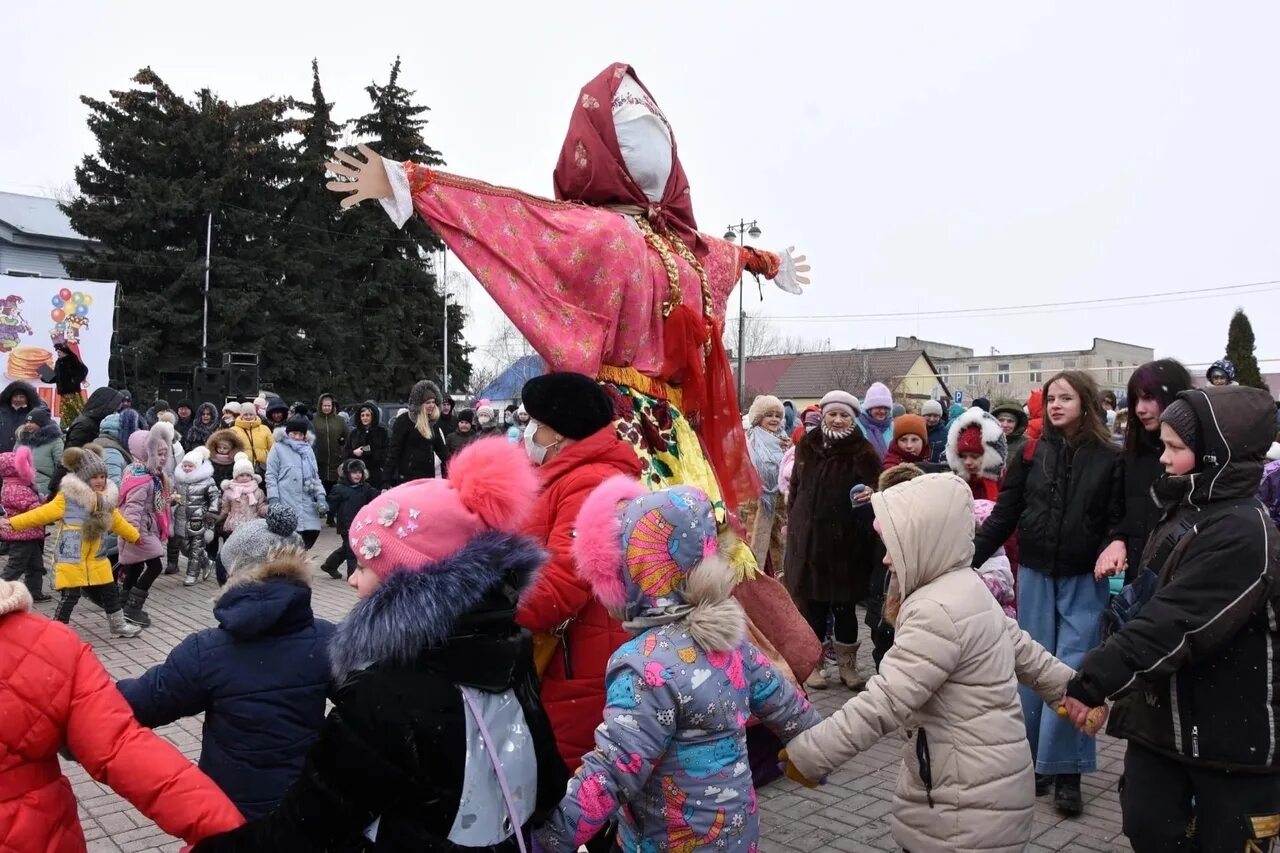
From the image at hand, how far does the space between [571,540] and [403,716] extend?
961 millimetres

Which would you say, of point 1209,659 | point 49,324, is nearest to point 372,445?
point 1209,659

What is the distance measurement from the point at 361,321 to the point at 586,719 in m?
28.3

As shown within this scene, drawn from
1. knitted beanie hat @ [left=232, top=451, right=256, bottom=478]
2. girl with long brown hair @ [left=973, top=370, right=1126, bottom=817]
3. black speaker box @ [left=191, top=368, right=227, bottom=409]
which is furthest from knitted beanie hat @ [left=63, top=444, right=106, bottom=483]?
black speaker box @ [left=191, top=368, right=227, bottom=409]

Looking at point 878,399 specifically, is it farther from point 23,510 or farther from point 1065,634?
point 23,510

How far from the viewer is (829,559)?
615 centimetres

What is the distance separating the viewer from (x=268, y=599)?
2.50m

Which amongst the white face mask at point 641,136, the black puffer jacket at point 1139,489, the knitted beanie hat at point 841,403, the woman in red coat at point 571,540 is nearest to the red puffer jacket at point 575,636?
the woman in red coat at point 571,540

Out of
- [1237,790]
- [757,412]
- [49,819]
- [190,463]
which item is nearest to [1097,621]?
[1237,790]

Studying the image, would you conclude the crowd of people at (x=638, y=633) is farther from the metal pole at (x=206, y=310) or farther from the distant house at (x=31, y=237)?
the distant house at (x=31, y=237)

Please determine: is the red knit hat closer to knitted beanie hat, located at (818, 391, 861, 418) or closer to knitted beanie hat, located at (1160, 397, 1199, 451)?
knitted beanie hat, located at (818, 391, 861, 418)

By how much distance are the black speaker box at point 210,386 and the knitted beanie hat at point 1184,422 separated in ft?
63.4

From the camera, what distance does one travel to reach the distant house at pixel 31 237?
43.5m

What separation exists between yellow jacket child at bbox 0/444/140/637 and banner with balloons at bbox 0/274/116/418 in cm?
1550

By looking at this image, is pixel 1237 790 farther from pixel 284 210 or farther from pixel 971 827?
pixel 284 210
